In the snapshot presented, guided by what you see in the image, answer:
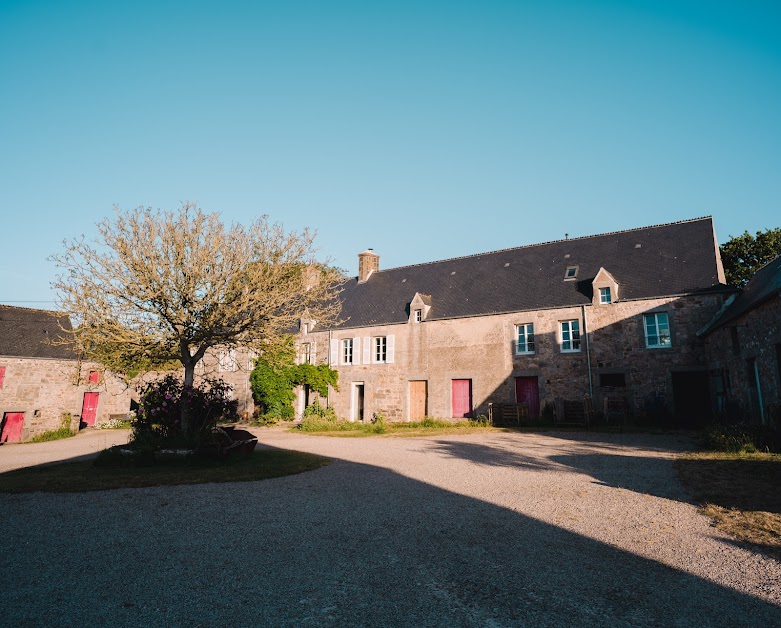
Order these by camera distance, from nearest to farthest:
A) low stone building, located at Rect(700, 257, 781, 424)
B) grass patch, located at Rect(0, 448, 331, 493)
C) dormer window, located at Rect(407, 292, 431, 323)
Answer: grass patch, located at Rect(0, 448, 331, 493) → low stone building, located at Rect(700, 257, 781, 424) → dormer window, located at Rect(407, 292, 431, 323)

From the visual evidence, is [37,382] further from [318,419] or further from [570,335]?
[570,335]

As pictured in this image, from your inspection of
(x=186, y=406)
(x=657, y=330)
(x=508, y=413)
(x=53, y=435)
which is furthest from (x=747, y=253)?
(x=53, y=435)

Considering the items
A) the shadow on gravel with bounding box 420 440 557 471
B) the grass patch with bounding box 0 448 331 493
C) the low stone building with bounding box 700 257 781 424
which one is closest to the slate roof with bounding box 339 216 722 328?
the low stone building with bounding box 700 257 781 424

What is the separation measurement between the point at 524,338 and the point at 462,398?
3.90 metres

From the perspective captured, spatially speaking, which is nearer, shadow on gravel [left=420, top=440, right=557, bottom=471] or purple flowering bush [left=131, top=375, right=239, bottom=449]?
shadow on gravel [left=420, top=440, right=557, bottom=471]

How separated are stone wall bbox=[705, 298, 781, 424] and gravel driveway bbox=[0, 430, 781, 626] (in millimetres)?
5998

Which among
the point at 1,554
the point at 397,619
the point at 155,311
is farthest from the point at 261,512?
the point at 155,311

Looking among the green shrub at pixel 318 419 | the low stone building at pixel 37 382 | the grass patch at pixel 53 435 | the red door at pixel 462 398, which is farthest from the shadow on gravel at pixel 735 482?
the grass patch at pixel 53 435

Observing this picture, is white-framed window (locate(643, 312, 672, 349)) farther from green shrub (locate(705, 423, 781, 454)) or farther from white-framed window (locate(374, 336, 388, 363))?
white-framed window (locate(374, 336, 388, 363))

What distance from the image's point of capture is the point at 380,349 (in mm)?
24453

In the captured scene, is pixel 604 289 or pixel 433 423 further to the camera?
pixel 433 423

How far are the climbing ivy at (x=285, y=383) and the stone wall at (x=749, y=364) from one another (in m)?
16.6

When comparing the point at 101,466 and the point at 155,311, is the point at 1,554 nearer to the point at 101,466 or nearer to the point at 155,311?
the point at 101,466

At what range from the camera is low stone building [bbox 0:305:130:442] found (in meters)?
22.5
